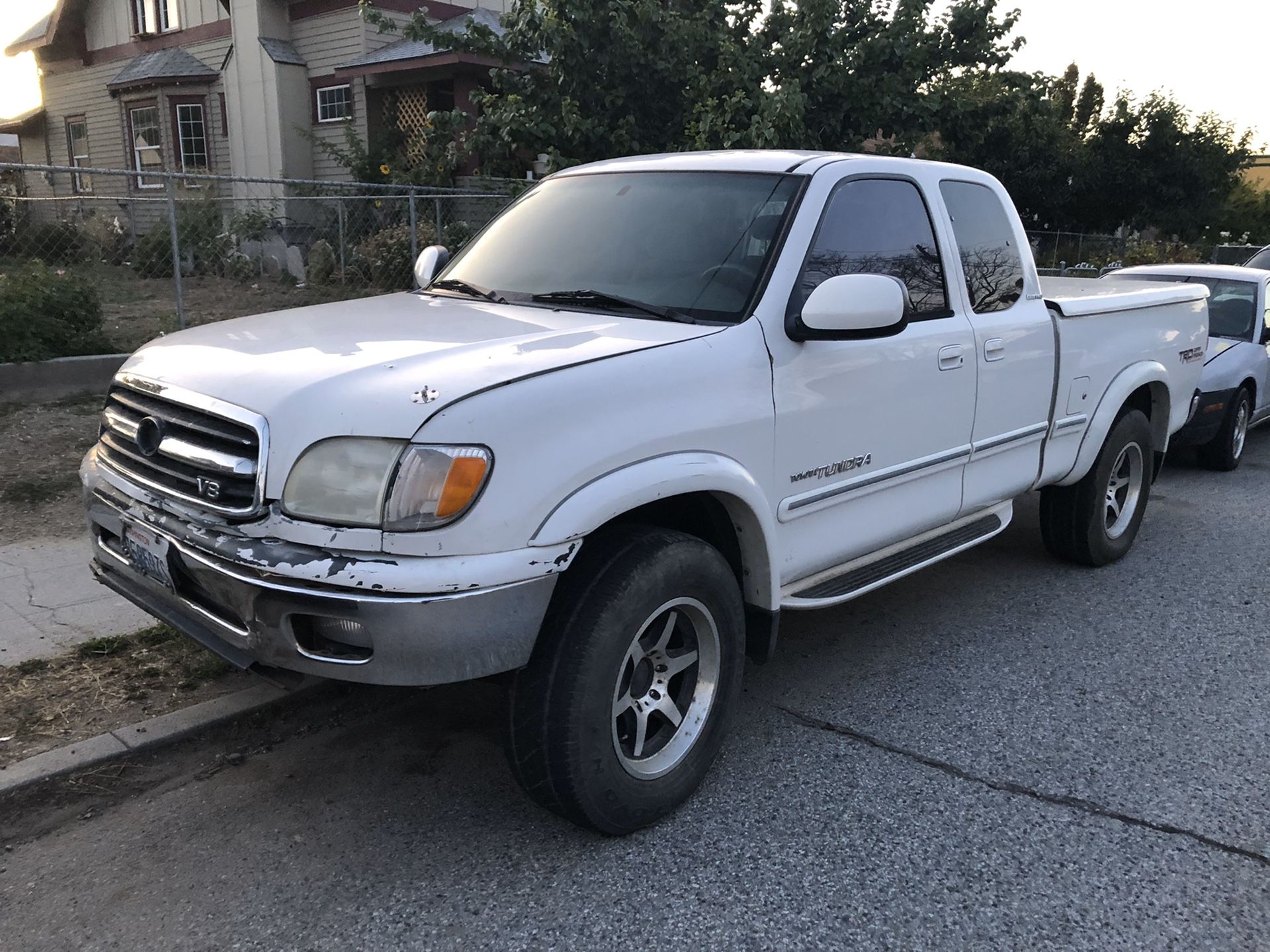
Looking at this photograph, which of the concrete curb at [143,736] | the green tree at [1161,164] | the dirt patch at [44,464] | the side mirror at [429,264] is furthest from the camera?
the green tree at [1161,164]

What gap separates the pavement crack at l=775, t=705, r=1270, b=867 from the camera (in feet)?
10.5

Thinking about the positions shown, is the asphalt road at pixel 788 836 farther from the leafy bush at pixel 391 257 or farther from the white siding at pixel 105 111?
the white siding at pixel 105 111

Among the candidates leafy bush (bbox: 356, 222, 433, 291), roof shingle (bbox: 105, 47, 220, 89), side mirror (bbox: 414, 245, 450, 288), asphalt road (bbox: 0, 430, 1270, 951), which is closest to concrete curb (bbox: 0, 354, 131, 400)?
leafy bush (bbox: 356, 222, 433, 291)

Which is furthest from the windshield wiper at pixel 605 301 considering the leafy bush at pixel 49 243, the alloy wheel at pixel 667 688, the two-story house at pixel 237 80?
the two-story house at pixel 237 80

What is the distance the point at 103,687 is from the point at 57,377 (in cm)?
545

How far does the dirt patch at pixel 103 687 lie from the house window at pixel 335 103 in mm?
18318

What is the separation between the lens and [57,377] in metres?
8.46

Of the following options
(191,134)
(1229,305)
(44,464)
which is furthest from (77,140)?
(1229,305)

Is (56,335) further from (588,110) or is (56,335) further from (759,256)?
(759,256)

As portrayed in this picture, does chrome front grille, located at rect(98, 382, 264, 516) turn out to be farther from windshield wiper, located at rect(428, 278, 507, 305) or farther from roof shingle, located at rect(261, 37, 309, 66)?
roof shingle, located at rect(261, 37, 309, 66)

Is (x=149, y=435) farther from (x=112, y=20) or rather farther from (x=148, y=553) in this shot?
(x=112, y=20)

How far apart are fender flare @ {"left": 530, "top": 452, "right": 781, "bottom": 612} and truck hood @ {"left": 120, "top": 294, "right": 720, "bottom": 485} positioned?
33 cm

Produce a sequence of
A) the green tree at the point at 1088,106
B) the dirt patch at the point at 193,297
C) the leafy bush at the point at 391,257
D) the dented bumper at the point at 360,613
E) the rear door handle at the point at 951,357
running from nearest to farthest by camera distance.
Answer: the dented bumper at the point at 360,613, the rear door handle at the point at 951,357, the dirt patch at the point at 193,297, the leafy bush at the point at 391,257, the green tree at the point at 1088,106

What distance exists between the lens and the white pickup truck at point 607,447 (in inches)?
106
